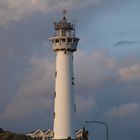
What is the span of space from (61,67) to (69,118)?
7841 mm

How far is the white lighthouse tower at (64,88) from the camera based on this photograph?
3686 inches

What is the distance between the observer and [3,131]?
114 m

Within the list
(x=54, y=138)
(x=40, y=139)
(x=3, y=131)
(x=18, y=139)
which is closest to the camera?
(x=54, y=138)

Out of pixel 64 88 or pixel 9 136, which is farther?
pixel 9 136

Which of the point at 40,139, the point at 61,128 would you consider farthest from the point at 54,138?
A: the point at 40,139

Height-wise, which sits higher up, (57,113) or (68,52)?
(68,52)

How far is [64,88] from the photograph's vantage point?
9456 centimetres

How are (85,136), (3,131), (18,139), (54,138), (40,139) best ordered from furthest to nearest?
(40,139)
(3,131)
(18,139)
(54,138)
(85,136)

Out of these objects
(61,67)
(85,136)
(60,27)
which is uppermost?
(60,27)

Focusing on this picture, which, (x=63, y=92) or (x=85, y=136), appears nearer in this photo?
(x=85, y=136)

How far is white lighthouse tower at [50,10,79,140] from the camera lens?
93.6 m

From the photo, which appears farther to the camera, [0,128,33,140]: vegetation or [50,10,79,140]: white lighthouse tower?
[0,128,33,140]: vegetation

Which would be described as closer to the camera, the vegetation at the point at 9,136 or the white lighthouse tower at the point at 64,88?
the white lighthouse tower at the point at 64,88

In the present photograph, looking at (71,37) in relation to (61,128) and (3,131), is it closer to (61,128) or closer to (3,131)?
(61,128)
